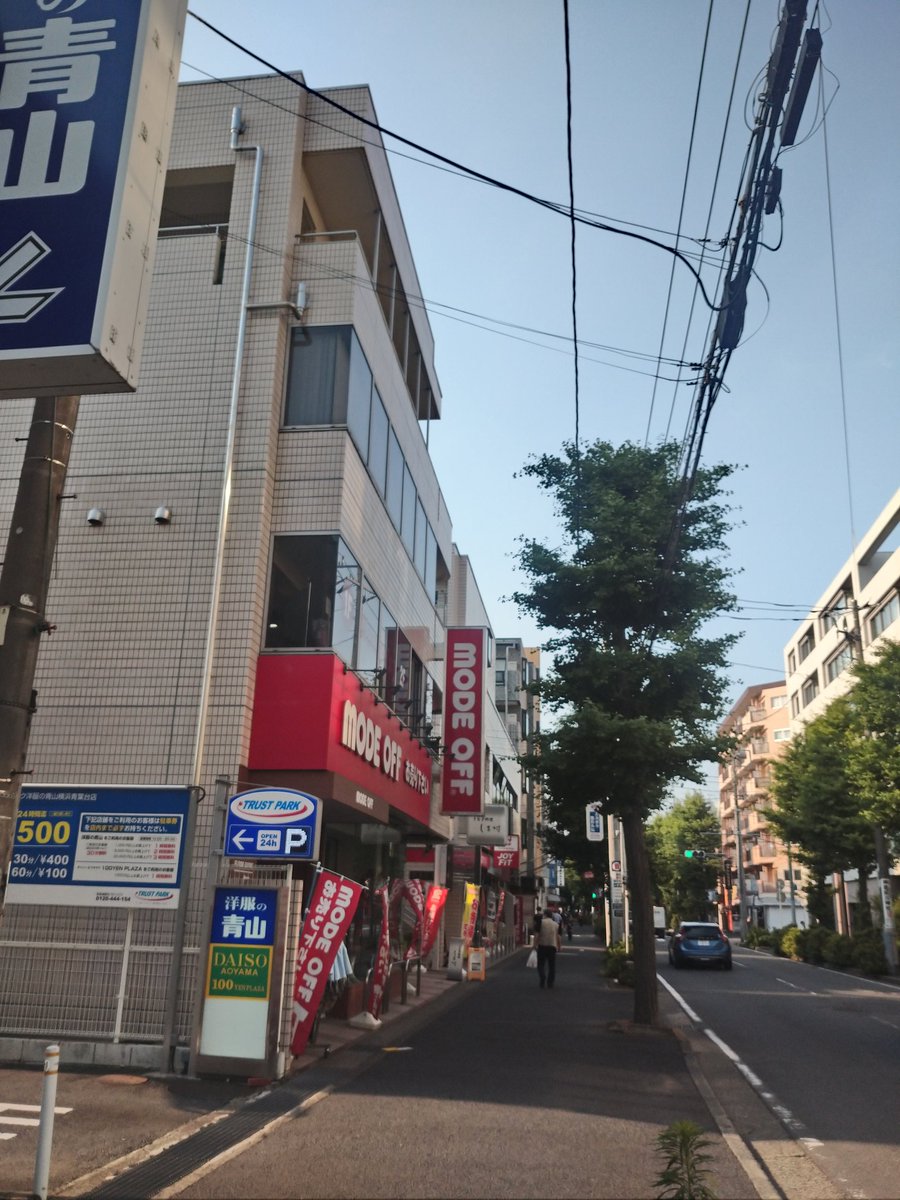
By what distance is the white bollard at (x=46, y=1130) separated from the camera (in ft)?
17.6

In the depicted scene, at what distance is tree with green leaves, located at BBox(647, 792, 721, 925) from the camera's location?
7350 cm

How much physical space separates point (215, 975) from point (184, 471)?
6361 millimetres

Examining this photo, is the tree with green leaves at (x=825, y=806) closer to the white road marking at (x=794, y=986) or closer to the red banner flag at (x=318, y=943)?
the white road marking at (x=794, y=986)

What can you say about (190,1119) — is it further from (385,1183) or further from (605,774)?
(605,774)

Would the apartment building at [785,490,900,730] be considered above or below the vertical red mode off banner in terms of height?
above

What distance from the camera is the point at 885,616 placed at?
1662 inches

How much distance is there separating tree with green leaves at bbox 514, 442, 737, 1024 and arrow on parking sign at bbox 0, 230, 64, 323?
10812mm

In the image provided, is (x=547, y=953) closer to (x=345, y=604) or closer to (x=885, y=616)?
(x=345, y=604)

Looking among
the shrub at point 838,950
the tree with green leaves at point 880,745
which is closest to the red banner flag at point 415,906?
the tree with green leaves at point 880,745

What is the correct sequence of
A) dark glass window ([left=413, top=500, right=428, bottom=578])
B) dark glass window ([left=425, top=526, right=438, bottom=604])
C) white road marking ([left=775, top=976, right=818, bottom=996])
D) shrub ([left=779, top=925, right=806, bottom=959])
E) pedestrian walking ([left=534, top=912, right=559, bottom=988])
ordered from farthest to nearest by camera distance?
shrub ([left=779, top=925, right=806, bottom=959]) → white road marking ([left=775, top=976, right=818, bottom=996]) → dark glass window ([left=425, top=526, right=438, bottom=604]) → pedestrian walking ([left=534, top=912, right=559, bottom=988]) → dark glass window ([left=413, top=500, right=428, bottom=578])

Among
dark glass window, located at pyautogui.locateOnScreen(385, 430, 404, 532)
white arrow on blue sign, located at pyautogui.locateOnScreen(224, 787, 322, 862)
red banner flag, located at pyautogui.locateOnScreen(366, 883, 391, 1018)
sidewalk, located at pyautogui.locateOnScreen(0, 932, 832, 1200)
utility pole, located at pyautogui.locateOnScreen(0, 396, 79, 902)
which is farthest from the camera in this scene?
dark glass window, located at pyautogui.locateOnScreen(385, 430, 404, 532)

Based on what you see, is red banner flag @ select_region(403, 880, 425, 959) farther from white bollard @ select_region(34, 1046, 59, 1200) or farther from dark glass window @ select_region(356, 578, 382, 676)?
white bollard @ select_region(34, 1046, 59, 1200)

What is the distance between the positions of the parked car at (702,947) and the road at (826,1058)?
5.30 metres

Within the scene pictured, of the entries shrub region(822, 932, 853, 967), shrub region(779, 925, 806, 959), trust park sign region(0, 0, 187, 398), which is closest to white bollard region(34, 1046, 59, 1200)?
trust park sign region(0, 0, 187, 398)
